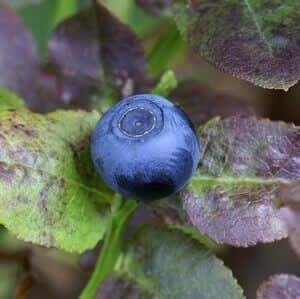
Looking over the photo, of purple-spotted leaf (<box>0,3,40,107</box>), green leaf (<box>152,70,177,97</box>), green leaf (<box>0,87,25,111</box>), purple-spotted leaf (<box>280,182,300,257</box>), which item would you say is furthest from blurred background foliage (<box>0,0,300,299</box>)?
purple-spotted leaf (<box>280,182,300,257</box>)

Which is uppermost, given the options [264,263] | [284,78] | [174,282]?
[284,78]

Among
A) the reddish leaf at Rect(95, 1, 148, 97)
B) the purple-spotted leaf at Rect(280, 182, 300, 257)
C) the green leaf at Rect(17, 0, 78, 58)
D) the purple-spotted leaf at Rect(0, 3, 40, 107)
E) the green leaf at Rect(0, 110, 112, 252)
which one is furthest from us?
the green leaf at Rect(17, 0, 78, 58)

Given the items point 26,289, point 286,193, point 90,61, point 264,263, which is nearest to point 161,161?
point 286,193

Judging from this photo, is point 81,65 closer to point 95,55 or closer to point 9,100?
point 95,55

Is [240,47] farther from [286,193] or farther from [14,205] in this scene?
[14,205]

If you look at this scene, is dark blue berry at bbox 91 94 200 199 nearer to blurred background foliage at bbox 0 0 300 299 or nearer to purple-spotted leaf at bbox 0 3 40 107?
purple-spotted leaf at bbox 0 3 40 107

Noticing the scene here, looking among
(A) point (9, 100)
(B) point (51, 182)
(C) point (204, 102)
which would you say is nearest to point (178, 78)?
(C) point (204, 102)
